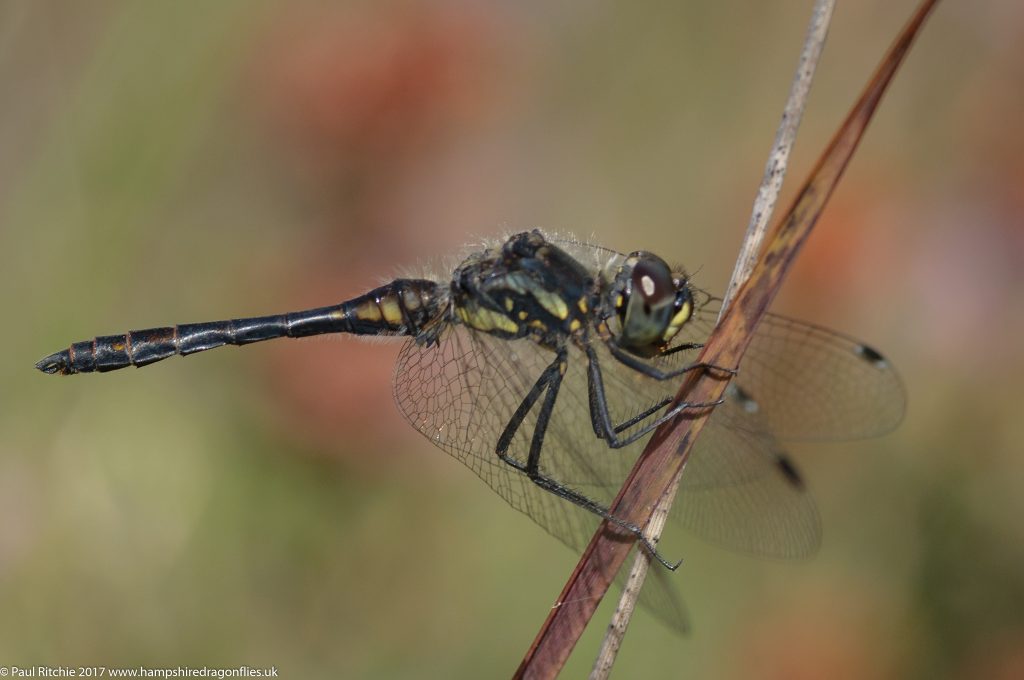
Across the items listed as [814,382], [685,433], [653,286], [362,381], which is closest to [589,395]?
[653,286]

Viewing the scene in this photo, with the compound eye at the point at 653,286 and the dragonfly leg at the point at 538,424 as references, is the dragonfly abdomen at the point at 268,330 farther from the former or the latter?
the compound eye at the point at 653,286

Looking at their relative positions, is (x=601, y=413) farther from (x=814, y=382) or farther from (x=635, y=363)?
(x=814, y=382)

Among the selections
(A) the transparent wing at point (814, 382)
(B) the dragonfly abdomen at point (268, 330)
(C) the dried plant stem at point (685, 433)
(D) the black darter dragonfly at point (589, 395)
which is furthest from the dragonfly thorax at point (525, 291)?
(C) the dried plant stem at point (685, 433)

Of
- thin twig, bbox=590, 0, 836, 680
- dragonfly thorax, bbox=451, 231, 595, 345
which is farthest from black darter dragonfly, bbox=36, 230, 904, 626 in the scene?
thin twig, bbox=590, 0, 836, 680

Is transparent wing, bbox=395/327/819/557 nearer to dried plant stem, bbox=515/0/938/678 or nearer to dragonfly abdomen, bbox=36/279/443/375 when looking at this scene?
dragonfly abdomen, bbox=36/279/443/375

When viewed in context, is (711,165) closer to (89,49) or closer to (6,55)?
(89,49)

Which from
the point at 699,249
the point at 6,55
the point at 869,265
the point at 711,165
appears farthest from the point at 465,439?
the point at 6,55

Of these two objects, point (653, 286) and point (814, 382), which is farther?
point (814, 382)
